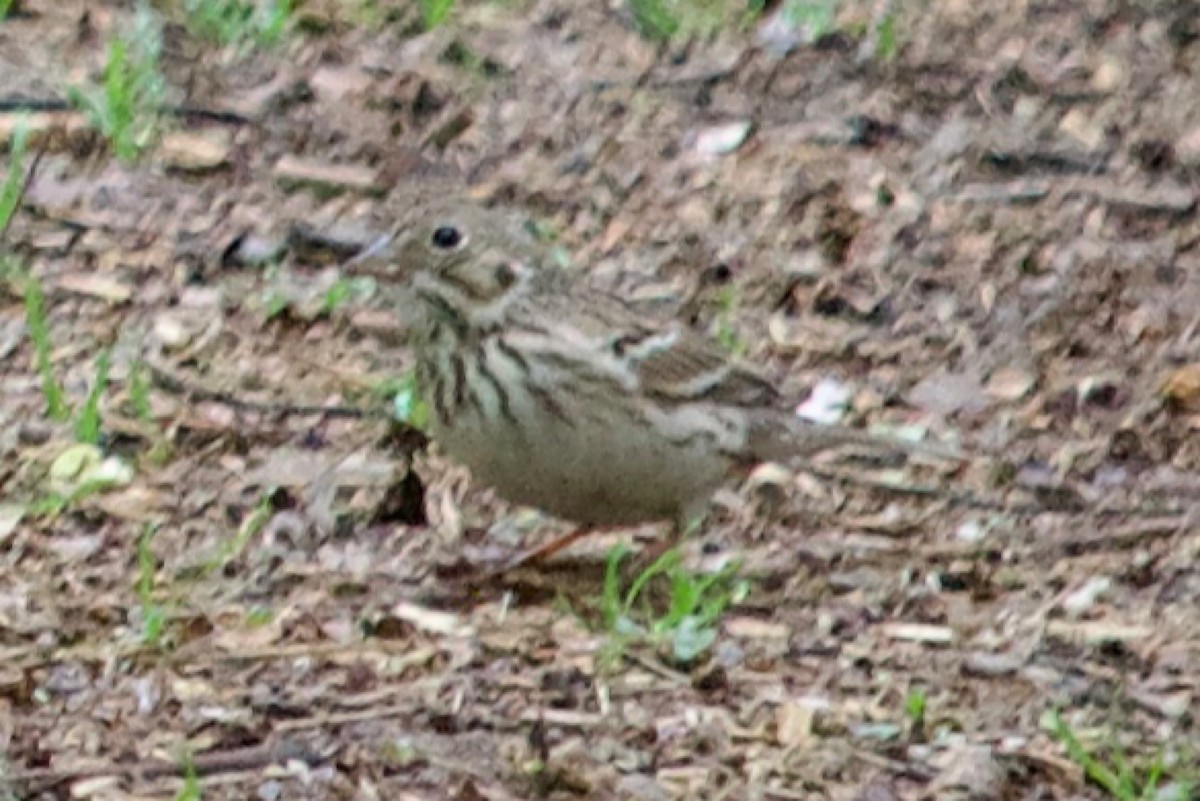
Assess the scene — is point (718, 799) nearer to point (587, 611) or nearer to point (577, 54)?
point (587, 611)

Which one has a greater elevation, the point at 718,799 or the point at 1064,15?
the point at 1064,15

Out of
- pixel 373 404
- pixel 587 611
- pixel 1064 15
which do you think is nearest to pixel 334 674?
pixel 587 611

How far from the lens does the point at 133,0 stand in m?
8.03

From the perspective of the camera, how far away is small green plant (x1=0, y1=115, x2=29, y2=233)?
6.77 metres

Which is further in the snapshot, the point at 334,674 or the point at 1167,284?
the point at 1167,284

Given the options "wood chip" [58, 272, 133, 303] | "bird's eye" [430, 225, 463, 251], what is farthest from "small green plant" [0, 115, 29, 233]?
"bird's eye" [430, 225, 463, 251]

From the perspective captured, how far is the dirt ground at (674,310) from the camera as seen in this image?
Result: 16.0ft

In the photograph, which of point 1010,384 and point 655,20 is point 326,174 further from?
point 1010,384

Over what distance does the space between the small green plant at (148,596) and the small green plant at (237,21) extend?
2764mm

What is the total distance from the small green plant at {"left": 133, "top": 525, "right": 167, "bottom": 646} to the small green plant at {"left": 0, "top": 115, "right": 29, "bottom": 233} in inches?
62.2

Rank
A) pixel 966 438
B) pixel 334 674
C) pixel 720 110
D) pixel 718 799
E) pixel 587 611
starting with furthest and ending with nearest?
1. pixel 720 110
2. pixel 966 438
3. pixel 587 611
4. pixel 334 674
5. pixel 718 799

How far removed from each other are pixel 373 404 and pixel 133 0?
7.67 feet

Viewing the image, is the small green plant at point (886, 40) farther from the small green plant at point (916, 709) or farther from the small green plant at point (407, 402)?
the small green plant at point (916, 709)

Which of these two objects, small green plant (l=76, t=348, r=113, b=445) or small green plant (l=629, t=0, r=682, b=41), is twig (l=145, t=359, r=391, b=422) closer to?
small green plant (l=76, t=348, r=113, b=445)
